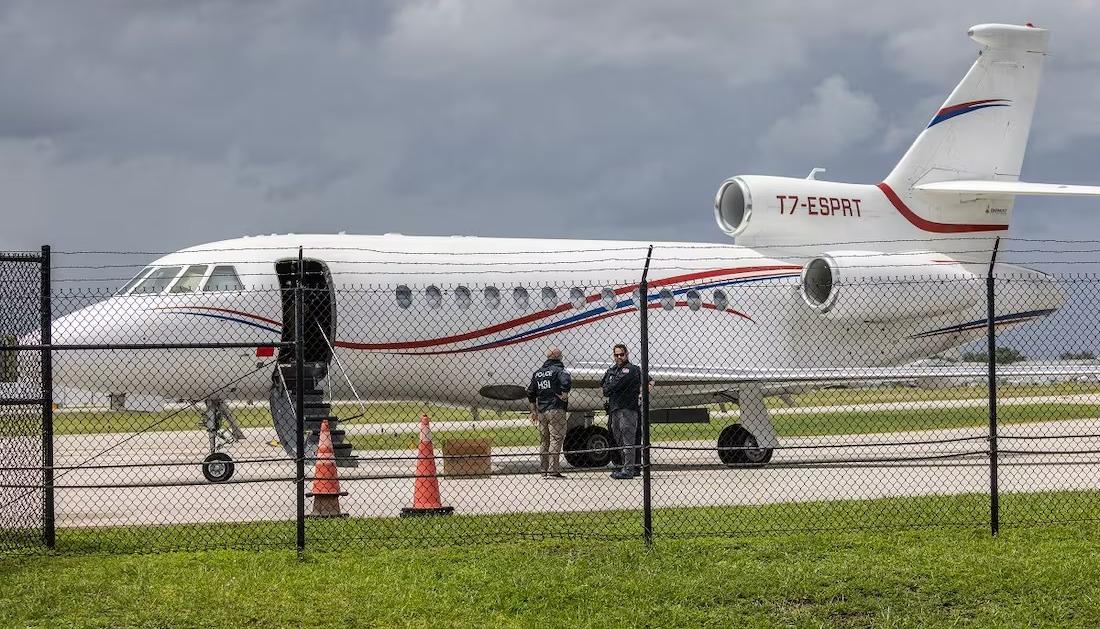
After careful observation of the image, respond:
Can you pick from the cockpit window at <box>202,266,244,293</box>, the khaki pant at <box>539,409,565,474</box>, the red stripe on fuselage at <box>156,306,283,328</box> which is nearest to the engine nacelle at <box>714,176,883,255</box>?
the khaki pant at <box>539,409,565,474</box>

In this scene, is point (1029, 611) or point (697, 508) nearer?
point (1029, 611)

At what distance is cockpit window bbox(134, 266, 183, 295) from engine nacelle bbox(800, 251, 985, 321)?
32.3 feet

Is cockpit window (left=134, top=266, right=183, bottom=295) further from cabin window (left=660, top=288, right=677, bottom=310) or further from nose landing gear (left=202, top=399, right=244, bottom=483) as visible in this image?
cabin window (left=660, top=288, right=677, bottom=310)

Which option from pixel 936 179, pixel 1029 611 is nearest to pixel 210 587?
pixel 1029 611

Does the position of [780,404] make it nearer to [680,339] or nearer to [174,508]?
[680,339]

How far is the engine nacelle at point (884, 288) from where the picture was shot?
73.2 feet

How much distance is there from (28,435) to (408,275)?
28.3 ft

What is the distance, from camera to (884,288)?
2323 centimetres

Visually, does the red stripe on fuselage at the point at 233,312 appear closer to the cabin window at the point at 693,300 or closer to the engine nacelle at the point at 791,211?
the cabin window at the point at 693,300

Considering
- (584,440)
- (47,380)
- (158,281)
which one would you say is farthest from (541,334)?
(47,380)

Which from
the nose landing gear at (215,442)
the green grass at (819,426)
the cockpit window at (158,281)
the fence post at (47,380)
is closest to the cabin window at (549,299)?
the green grass at (819,426)

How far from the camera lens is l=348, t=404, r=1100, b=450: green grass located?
25781mm

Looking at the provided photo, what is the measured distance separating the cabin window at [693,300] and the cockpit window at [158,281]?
806 centimetres

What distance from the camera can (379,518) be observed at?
44.5 feet
